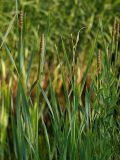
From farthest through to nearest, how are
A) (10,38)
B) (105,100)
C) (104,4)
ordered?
1. (104,4)
2. (10,38)
3. (105,100)

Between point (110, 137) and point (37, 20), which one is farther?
point (37, 20)

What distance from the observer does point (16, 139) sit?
5.07ft

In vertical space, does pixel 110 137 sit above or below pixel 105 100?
below

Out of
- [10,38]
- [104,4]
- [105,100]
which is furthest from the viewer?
[104,4]

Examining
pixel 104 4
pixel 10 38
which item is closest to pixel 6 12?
pixel 10 38

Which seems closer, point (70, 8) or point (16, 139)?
point (16, 139)

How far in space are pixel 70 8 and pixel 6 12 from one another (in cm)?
61

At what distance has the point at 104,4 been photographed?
4684mm

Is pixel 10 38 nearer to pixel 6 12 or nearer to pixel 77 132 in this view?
pixel 6 12

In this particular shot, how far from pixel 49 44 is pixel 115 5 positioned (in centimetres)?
73

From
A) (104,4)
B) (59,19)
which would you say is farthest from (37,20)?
(104,4)

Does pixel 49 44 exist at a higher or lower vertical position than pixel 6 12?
lower

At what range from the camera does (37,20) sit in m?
4.59

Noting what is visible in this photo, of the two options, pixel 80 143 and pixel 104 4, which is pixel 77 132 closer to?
pixel 80 143
